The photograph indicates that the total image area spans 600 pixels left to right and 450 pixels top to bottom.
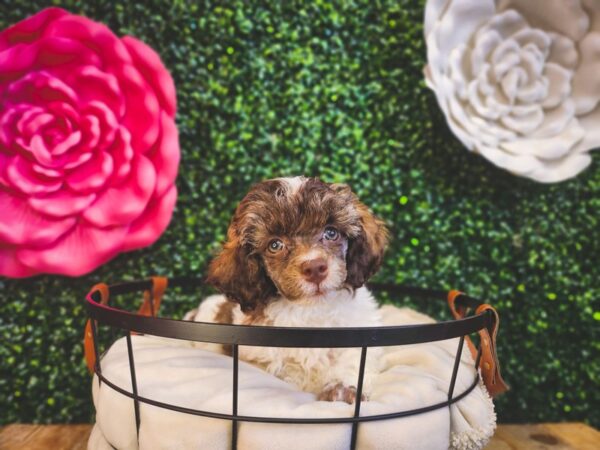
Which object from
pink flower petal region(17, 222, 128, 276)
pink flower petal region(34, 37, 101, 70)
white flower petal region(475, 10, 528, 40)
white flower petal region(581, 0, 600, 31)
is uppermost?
white flower petal region(581, 0, 600, 31)

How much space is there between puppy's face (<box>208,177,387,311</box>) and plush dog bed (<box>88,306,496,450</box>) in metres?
0.26

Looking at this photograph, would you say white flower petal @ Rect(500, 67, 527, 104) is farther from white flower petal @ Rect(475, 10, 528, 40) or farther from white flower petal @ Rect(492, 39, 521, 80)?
white flower petal @ Rect(475, 10, 528, 40)

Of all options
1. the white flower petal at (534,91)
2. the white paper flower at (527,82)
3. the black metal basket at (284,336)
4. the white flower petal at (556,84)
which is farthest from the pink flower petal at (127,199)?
the white flower petal at (556,84)

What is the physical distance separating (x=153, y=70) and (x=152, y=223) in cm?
64

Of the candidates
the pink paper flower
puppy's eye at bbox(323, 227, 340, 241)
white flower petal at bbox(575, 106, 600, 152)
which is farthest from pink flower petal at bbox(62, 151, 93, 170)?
white flower petal at bbox(575, 106, 600, 152)

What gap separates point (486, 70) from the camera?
2098 mm

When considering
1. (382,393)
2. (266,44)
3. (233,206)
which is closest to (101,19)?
(266,44)

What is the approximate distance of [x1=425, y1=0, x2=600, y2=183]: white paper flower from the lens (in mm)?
2055

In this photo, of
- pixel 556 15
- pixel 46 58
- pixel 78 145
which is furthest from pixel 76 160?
pixel 556 15

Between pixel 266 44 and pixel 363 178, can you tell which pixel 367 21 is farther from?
pixel 363 178

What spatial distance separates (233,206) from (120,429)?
1.18m

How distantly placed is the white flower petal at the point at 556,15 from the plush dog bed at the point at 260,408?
1.56m

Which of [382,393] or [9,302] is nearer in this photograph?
[382,393]

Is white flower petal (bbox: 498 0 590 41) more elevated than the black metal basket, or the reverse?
white flower petal (bbox: 498 0 590 41)
